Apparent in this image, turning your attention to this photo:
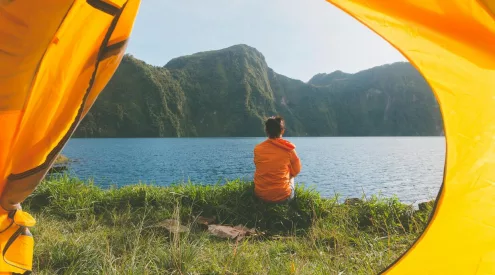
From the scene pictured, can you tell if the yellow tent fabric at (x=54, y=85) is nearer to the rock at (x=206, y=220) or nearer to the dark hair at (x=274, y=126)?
the rock at (x=206, y=220)

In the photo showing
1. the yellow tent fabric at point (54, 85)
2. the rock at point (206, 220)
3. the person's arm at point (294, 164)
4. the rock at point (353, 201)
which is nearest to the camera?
the yellow tent fabric at point (54, 85)

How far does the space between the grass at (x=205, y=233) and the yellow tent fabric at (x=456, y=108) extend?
1.27m

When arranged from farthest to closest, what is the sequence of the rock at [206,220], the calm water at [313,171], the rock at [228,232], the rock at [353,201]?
the calm water at [313,171], the rock at [353,201], the rock at [206,220], the rock at [228,232]

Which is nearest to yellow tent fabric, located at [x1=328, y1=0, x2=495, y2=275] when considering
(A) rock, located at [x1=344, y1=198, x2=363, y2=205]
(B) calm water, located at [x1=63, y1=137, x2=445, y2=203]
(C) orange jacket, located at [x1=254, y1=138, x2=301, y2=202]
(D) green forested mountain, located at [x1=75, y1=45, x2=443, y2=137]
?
(B) calm water, located at [x1=63, y1=137, x2=445, y2=203]

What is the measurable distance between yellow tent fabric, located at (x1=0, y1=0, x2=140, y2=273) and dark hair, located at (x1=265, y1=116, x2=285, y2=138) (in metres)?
3.29

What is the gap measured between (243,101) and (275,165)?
150m

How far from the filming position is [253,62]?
185 meters

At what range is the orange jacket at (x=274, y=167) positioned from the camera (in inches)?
191

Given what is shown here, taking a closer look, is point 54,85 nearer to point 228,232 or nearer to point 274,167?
point 228,232

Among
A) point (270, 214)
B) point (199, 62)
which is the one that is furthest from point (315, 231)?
point (199, 62)

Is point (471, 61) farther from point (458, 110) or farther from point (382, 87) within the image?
point (382, 87)

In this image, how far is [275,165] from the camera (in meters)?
4.84

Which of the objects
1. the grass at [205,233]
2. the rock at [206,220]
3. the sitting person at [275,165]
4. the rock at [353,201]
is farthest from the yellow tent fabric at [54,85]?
the rock at [353,201]

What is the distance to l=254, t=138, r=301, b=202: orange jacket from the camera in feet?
15.9
